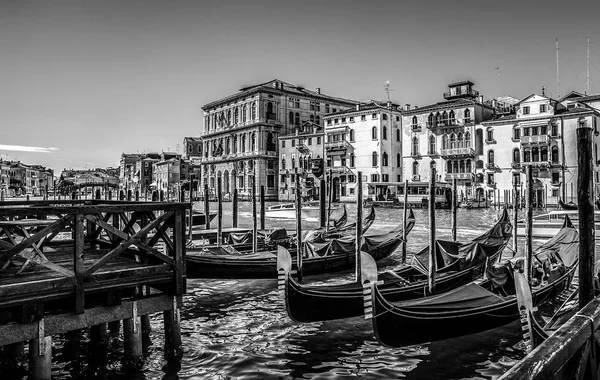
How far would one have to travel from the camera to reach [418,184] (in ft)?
127

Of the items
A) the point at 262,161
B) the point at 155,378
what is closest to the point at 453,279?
the point at 155,378

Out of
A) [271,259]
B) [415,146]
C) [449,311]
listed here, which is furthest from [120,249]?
[415,146]

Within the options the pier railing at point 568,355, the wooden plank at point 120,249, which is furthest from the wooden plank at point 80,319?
the pier railing at point 568,355

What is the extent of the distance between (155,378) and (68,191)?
56.4 m

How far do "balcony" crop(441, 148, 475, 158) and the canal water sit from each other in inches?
1262

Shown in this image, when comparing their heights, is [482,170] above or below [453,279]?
above

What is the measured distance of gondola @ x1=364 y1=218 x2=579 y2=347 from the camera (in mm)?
5543

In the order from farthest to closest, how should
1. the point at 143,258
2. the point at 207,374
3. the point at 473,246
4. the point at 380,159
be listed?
the point at 380,159 < the point at 473,246 < the point at 143,258 < the point at 207,374

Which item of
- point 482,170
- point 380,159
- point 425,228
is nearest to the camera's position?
point 425,228

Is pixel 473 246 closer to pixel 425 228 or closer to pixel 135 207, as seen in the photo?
pixel 135 207

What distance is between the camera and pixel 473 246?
9.60 metres

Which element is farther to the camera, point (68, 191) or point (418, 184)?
point (68, 191)

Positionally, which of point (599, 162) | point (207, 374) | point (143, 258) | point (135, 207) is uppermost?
point (599, 162)

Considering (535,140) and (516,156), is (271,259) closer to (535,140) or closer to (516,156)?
(535,140)
